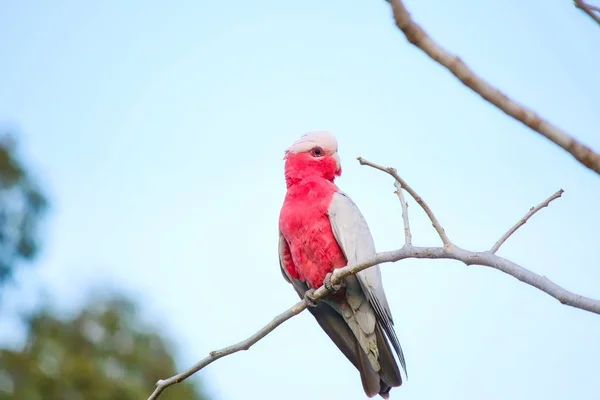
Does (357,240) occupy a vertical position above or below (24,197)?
below

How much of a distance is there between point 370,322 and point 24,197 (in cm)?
2760

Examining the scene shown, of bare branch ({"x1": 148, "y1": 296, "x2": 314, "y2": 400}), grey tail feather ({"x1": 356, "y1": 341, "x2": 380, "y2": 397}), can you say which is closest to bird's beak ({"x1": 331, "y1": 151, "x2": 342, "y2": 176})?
grey tail feather ({"x1": 356, "y1": 341, "x2": 380, "y2": 397})

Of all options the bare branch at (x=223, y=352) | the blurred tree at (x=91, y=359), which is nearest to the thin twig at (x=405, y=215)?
the bare branch at (x=223, y=352)

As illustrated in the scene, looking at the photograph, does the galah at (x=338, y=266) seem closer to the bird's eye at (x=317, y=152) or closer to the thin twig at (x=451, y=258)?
the bird's eye at (x=317, y=152)

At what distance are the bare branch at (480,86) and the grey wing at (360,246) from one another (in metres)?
3.82

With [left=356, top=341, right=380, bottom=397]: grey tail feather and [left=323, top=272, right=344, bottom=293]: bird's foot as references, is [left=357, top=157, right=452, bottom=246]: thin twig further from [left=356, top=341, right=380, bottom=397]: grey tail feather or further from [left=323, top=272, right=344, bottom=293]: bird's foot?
[left=356, top=341, right=380, bottom=397]: grey tail feather

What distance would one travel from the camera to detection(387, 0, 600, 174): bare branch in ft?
6.44

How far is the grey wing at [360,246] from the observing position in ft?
19.6

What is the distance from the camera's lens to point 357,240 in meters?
6.23

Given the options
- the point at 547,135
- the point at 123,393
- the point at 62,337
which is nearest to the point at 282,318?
the point at 547,135

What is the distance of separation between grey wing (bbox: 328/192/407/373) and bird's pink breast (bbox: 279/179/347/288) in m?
0.07

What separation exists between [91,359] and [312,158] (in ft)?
77.1

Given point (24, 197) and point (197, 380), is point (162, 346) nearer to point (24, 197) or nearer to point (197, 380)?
point (197, 380)

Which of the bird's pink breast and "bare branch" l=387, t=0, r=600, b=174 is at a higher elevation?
the bird's pink breast
